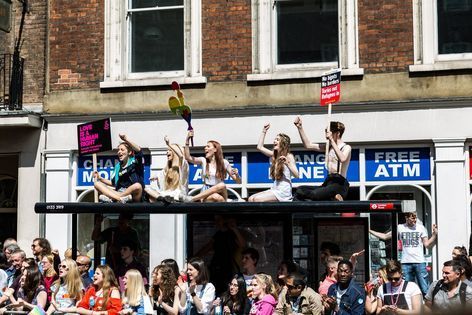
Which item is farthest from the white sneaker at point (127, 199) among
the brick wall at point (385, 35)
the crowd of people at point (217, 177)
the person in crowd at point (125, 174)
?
the brick wall at point (385, 35)

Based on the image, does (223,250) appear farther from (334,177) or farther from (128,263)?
(334,177)

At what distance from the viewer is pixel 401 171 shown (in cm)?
1380

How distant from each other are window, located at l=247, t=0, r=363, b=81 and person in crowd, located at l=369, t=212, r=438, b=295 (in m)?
3.28

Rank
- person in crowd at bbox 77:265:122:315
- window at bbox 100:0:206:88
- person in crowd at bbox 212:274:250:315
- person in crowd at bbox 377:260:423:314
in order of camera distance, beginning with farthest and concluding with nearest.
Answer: window at bbox 100:0:206:88 < person in crowd at bbox 77:265:122:315 < person in crowd at bbox 212:274:250:315 < person in crowd at bbox 377:260:423:314

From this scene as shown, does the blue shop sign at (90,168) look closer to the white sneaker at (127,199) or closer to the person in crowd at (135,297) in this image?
the white sneaker at (127,199)

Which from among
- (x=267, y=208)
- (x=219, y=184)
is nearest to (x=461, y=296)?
(x=267, y=208)

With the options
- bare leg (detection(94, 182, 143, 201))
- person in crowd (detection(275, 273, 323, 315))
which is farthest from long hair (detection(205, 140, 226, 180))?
person in crowd (detection(275, 273, 323, 315))

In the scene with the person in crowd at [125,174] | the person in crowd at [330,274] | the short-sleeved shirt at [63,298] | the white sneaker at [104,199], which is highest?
the person in crowd at [125,174]

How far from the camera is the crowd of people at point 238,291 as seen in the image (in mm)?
7973

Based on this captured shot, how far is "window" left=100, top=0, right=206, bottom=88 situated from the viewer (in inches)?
599

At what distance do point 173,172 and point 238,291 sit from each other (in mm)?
2252

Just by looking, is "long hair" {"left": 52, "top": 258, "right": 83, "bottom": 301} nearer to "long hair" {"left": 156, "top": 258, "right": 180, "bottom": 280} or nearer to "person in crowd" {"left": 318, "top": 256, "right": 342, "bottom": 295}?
"long hair" {"left": 156, "top": 258, "right": 180, "bottom": 280}

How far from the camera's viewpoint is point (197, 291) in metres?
8.48

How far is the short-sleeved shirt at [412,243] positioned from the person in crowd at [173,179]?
439 cm
